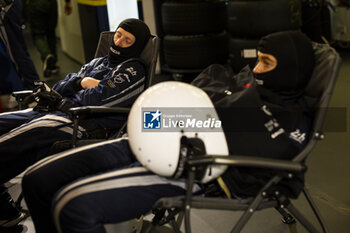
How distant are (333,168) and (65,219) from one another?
1.79 meters

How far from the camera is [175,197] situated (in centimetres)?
146

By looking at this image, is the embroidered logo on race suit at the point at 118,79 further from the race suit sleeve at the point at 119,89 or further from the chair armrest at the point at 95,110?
the chair armrest at the point at 95,110

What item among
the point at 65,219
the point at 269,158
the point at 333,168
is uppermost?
the point at 269,158

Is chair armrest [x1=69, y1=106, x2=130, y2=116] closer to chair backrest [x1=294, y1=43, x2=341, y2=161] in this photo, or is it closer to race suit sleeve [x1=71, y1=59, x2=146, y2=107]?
race suit sleeve [x1=71, y1=59, x2=146, y2=107]

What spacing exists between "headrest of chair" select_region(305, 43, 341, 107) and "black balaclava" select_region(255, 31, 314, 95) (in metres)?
0.03

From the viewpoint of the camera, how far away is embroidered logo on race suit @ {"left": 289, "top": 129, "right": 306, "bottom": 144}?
1.57 meters

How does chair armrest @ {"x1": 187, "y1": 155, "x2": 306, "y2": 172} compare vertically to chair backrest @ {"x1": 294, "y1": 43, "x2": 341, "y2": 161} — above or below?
below

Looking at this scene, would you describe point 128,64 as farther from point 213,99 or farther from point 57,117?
point 213,99

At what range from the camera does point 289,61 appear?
1596 millimetres

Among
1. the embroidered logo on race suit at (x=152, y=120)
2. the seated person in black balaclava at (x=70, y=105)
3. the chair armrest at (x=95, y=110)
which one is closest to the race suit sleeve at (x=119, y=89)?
the seated person in black balaclava at (x=70, y=105)

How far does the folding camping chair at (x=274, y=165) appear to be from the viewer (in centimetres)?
137

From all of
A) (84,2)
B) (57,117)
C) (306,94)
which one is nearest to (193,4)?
(84,2)

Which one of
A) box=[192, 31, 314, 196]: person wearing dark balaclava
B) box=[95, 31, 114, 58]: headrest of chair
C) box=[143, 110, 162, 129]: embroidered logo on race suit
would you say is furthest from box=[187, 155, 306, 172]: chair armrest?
box=[95, 31, 114, 58]: headrest of chair

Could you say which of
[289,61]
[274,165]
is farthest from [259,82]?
[274,165]
